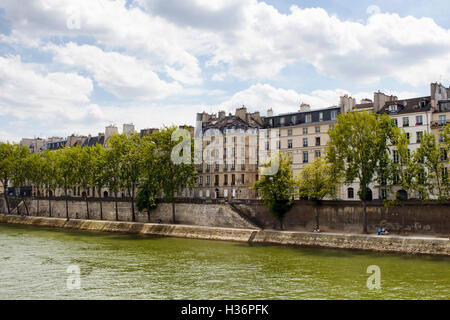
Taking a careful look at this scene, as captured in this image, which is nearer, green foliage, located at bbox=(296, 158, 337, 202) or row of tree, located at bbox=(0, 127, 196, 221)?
green foliage, located at bbox=(296, 158, 337, 202)

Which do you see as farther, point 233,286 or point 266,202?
point 266,202

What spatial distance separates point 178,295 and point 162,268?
7.67 meters

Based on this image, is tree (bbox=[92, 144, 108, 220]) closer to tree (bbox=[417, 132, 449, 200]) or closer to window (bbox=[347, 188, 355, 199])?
window (bbox=[347, 188, 355, 199])

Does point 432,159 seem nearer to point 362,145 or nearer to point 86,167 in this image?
point 362,145

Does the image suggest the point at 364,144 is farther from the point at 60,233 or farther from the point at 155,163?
the point at 60,233

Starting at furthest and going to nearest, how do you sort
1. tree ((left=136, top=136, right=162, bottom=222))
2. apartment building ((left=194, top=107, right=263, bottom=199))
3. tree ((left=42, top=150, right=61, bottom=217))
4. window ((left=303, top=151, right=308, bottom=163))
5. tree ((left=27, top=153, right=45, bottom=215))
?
tree ((left=27, top=153, right=45, bottom=215)) < tree ((left=42, top=150, right=61, bottom=217)) < apartment building ((left=194, top=107, right=263, bottom=199)) < window ((left=303, top=151, right=308, bottom=163)) < tree ((left=136, top=136, right=162, bottom=222))

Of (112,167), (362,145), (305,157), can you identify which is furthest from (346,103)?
(112,167)

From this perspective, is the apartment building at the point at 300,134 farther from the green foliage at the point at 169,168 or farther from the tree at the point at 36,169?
the tree at the point at 36,169

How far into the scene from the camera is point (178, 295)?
23297 millimetres

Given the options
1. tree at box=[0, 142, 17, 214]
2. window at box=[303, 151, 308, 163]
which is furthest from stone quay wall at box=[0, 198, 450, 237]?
tree at box=[0, 142, 17, 214]

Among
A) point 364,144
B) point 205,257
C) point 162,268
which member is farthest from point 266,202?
point 162,268

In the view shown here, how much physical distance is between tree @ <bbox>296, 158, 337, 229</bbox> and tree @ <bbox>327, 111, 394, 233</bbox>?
148 centimetres

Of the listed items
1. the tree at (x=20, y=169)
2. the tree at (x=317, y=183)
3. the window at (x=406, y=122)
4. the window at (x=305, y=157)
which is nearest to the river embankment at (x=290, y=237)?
the tree at (x=317, y=183)

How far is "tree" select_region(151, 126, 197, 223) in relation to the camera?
55469 mm
